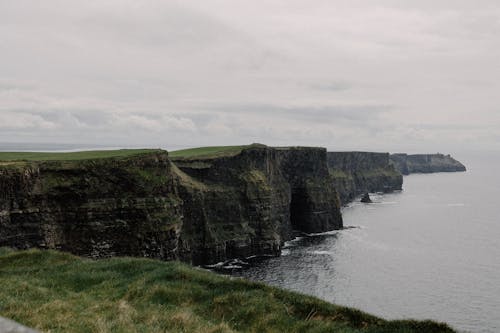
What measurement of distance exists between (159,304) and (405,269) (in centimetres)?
7110

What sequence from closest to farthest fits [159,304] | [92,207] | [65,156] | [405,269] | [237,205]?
1. [159,304]
2. [92,207]
3. [65,156]
4. [405,269]
5. [237,205]

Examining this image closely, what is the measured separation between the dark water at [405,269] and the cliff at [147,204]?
10.3m

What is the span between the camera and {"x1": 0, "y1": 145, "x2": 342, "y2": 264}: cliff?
55.9m

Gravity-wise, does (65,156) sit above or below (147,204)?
above

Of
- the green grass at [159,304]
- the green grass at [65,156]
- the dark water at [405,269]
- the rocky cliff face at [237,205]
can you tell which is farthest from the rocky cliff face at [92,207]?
the green grass at [159,304]

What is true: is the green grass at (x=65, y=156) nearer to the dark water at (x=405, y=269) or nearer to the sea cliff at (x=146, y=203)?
the sea cliff at (x=146, y=203)

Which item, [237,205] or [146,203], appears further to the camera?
[237,205]

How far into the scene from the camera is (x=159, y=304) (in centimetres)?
1992

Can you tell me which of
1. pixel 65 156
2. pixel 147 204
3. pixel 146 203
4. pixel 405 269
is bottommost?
pixel 405 269

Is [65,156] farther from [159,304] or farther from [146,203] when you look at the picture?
[159,304]

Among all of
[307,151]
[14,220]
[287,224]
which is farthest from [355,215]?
[14,220]

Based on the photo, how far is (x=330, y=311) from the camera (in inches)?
786

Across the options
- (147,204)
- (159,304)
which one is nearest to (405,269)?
(147,204)

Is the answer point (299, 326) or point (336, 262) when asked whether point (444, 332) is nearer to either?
point (299, 326)
